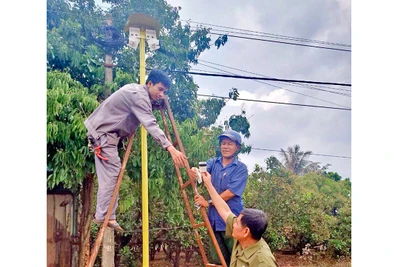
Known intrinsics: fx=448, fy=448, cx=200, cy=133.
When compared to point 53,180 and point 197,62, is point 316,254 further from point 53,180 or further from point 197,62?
point 53,180

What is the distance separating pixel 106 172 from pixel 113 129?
225mm

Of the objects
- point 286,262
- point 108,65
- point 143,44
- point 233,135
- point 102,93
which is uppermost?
point 143,44

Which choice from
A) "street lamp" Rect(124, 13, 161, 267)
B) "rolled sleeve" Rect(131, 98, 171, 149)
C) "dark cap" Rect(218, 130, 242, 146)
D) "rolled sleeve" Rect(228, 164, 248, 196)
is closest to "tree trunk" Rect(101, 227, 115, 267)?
"street lamp" Rect(124, 13, 161, 267)

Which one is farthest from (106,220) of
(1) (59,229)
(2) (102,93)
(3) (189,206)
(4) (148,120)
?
(2) (102,93)

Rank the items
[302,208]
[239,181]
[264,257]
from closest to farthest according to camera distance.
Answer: [264,257], [239,181], [302,208]

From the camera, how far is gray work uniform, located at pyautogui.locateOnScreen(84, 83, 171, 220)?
231 cm

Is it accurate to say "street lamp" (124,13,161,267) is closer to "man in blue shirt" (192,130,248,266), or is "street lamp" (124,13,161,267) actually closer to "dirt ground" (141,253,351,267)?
"dirt ground" (141,253,351,267)

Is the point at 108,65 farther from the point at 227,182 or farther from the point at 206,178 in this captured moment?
the point at 227,182

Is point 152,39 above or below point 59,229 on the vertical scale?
above

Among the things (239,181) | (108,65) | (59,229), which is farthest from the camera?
(239,181)

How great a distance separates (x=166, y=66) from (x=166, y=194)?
70 cm

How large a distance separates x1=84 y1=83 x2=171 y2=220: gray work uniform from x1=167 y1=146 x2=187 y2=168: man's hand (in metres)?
0.05

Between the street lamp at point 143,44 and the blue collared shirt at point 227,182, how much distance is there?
35 cm

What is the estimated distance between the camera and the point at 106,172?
231 centimetres
